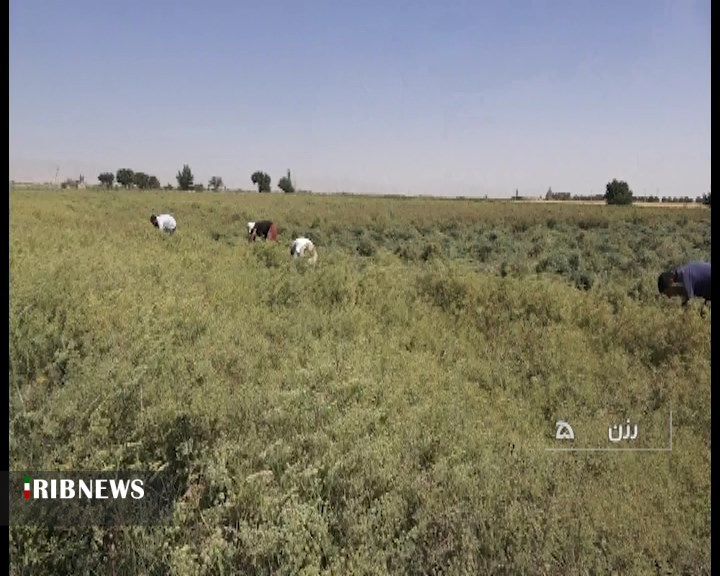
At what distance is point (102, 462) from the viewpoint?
2.57m

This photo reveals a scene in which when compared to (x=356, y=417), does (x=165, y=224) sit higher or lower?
higher

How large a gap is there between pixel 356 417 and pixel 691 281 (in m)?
3.02

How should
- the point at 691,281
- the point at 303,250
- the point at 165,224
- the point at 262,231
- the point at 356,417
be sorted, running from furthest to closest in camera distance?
the point at 165,224 → the point at 262,231 → the point at 303,250 → the point at 691,281 → the point at 356,417

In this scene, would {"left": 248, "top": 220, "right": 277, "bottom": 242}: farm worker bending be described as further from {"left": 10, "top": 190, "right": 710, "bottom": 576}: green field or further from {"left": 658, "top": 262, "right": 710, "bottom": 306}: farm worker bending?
{"left": 658, "top": 262, "right": 710, "bottom": 306}: farm worker bending

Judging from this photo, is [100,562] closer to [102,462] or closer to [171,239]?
[102,462]

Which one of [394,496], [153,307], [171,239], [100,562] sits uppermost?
[171,239]

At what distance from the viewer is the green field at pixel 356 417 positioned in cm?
228

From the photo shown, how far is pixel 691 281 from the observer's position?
417cm

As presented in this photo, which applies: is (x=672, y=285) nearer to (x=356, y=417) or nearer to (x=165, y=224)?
(x=356, y=417)

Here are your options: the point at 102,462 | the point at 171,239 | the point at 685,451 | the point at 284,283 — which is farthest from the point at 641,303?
the point at 171,239

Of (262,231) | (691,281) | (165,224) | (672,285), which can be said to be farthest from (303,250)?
(691,281)

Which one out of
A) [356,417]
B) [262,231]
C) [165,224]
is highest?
[165,224]

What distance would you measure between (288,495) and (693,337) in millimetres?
4183

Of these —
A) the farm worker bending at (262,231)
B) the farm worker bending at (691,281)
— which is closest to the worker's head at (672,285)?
the farm worker bending at (691,281)
